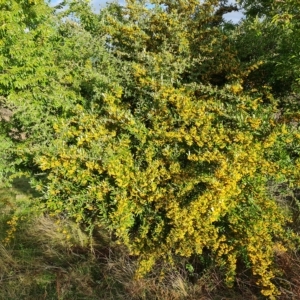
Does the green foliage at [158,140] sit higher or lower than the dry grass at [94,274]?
higher

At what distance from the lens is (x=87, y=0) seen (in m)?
5.25

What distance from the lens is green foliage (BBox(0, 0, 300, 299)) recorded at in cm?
319

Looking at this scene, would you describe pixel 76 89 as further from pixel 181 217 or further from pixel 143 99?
pixel 181 217

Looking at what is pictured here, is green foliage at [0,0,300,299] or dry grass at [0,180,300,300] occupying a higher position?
green foliage at [0,0,300,299]

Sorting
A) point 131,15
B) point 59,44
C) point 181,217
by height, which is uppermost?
point 131,15

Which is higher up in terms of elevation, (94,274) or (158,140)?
(158,140)

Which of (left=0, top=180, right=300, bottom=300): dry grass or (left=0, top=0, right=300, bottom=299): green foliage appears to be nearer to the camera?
(left=0, top=0, right=300, bottom=299): green foliage

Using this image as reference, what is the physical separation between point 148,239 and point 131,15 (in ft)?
10.9

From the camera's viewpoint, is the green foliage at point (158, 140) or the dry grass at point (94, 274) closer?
the green foliage at point (158, 140)

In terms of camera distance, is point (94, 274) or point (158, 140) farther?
point (94, 274)

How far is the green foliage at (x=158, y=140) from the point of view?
125 inches

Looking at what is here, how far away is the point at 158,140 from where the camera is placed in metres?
3.47

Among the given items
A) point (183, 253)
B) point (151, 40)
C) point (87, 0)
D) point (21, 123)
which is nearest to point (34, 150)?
point (21, 123)

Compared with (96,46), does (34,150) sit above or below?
below
